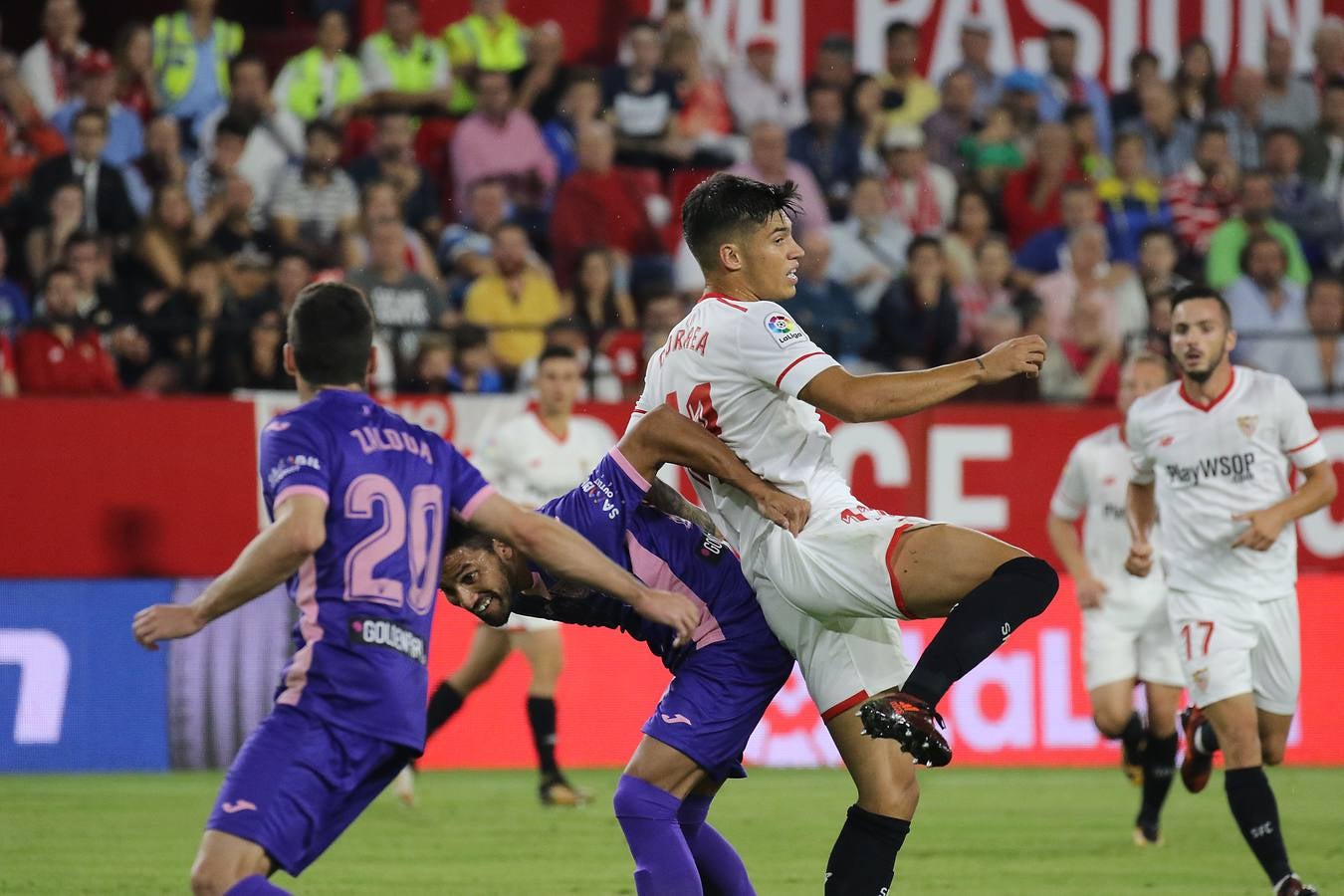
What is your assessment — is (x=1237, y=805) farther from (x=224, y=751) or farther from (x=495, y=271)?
(x=495, y=271)

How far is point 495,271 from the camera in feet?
48.1

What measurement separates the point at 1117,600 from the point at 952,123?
7.28 m

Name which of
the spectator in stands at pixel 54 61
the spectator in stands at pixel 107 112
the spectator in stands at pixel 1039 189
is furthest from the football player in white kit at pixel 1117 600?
the spectator in stands at pixel 54 61

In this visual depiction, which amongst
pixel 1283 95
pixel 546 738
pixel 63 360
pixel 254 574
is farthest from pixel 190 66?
pixel 254 574

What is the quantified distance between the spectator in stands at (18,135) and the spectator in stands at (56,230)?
616mm

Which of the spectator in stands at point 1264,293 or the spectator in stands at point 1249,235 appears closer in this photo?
the spectator in stands at point 1264,293

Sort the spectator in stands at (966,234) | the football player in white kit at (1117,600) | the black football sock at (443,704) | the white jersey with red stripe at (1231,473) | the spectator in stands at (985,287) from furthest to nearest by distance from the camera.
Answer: the spectator in stands at (966,234) → the spectator in stands at (985,287) → the black football sock at (443,704) → the football player in white kit at (1117,600) → the white jersey with red stripe at (1231,473)

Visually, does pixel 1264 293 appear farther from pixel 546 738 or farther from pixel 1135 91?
pixel 546 738

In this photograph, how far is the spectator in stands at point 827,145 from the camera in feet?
53.7

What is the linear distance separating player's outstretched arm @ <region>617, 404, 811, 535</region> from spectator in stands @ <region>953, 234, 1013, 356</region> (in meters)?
9.41

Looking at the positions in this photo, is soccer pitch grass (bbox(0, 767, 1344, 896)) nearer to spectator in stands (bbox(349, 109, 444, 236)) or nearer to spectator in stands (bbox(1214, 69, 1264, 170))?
spectator in stands (bbox(349, 109, 444, 236))

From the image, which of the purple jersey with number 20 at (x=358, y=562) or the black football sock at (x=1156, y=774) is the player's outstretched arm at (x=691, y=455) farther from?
the black football sock at (x=1156, y=774)

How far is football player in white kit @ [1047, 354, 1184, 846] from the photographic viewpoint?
10430 millimetres

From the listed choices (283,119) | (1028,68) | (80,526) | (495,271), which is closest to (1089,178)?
(1028,68)
